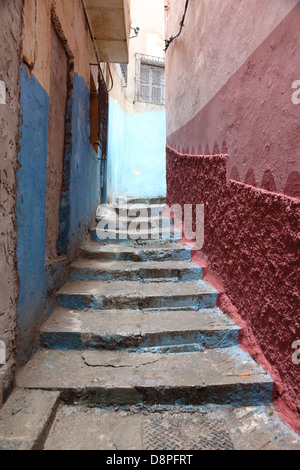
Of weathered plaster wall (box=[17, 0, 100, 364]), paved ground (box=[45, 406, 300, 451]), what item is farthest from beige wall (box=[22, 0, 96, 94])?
paved ground (box=[45, 406, 300, 451])

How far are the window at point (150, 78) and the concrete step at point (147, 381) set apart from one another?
39.1 ft

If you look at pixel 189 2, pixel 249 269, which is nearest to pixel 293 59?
pixel 249 269

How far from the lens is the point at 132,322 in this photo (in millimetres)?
2766

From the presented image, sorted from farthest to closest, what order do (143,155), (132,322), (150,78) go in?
(150,78), (143,155), (132,322)

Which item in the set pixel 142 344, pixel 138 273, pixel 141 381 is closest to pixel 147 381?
pixel 141 381

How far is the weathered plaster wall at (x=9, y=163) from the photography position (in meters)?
1.82

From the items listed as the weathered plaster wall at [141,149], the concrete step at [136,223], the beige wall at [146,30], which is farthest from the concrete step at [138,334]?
the beige wall at [146,30]

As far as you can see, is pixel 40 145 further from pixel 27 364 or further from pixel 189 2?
pixel 189 2

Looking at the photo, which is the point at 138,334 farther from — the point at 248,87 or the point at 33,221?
the point at 248,87

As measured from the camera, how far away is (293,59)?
197 centimetres

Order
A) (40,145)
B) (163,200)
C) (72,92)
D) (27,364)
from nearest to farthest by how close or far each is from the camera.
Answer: (27,364) < (40,145) < (72,92) < (163,200)

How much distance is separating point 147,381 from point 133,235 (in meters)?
2.61

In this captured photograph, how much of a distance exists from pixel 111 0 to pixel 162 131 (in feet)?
24.2

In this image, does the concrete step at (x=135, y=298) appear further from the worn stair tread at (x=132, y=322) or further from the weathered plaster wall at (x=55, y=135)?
the weathered plaster wall at (x=55, y=135)
